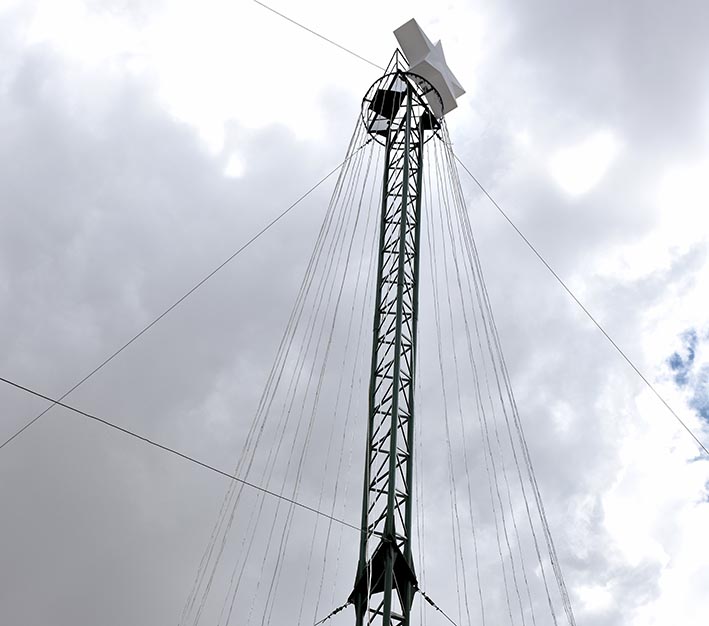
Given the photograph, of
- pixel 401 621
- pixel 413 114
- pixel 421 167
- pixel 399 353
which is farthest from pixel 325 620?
pixel 413 114

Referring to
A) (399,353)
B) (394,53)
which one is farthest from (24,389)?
(394,53)

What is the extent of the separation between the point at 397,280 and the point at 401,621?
436 inches

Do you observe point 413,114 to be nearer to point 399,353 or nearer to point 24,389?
point 399,353

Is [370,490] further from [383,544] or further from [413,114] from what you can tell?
[413,114]

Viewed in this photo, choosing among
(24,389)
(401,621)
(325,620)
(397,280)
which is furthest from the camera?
(397,280)

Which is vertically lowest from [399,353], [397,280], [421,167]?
[399,353]

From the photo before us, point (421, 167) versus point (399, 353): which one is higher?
point (421, 167)

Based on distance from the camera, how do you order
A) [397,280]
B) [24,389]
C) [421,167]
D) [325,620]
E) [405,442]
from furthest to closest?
1. [421,167]
2. [397,280]
3. [405,442]
4. [325,620]
5. [24,389]

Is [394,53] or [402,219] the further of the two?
[394,53]

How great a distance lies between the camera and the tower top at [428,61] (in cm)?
3109

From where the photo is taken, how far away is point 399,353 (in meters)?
25.5

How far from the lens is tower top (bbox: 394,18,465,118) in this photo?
31.1 meters

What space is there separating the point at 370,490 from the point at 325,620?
3.72 meters

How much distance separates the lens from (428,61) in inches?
1230
